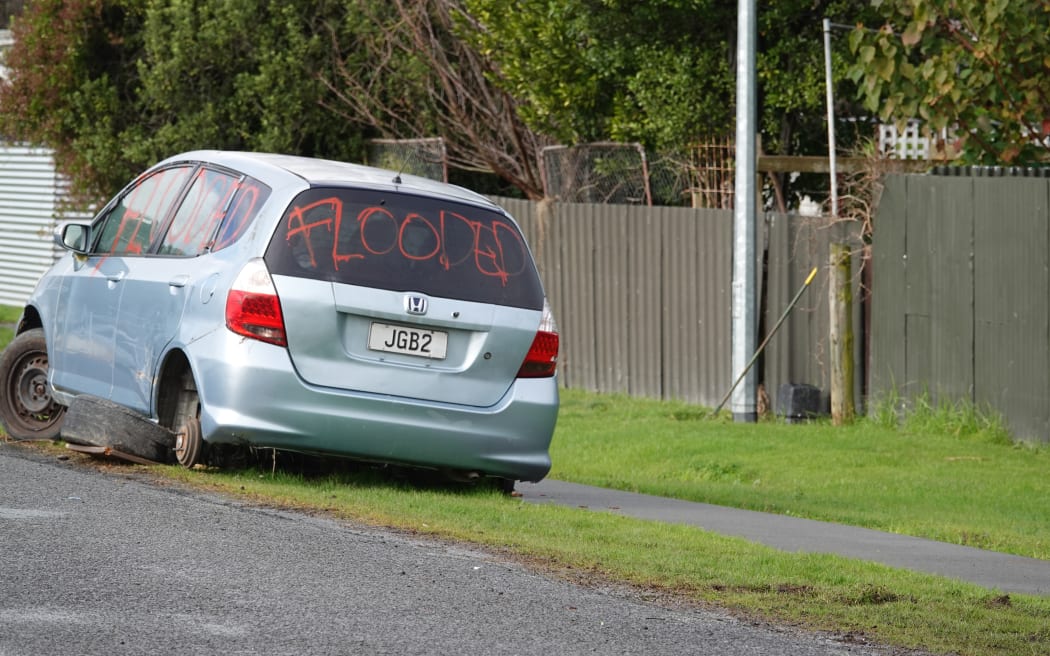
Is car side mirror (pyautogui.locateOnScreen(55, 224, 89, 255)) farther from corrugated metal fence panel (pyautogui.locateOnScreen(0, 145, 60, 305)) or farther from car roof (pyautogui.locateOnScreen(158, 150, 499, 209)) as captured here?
corrugated metal fence panel (pyautogui.locateOnScreen(0, 145, 60, 305))

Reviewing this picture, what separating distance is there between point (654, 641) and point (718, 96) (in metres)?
12.3

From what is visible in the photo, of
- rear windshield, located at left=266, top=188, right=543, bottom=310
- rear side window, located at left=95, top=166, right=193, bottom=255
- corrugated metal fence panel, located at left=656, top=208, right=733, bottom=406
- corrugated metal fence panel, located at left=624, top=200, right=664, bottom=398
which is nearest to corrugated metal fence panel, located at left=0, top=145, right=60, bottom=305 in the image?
corrugated metal fence panel, located at left=624, top=200, right=664, bottom=398

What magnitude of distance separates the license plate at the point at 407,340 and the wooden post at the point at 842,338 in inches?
259

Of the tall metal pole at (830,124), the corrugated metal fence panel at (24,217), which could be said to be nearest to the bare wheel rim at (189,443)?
the tall metal pole at (830,124)

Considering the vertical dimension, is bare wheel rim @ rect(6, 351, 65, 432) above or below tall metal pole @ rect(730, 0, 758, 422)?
below

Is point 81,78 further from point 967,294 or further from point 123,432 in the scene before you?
point 123,432

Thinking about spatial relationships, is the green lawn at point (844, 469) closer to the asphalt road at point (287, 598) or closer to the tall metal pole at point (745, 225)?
the tall metal pole at point (745, 225)

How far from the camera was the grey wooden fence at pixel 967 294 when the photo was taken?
12.8 metres

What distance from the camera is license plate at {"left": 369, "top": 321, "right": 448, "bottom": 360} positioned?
838cm

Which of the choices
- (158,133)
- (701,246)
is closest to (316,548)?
(701,246)

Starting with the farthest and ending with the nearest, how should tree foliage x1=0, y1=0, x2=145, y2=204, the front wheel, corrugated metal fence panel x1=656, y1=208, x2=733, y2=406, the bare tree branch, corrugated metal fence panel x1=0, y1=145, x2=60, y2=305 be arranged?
1. corrugated metal fence panel x1=0, y1=145, x2=60, y2=305
2. tree foliage x1=0, y1=0, x2=145, y2=204
3. the bare tree branch
4. corrugated metal fence panel x1=656, y1=208, x2=733, y2=406
5. the front wheel

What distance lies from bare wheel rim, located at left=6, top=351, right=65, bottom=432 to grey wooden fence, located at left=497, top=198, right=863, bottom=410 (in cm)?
692

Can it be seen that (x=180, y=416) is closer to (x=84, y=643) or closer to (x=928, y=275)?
(x=84, y=643)

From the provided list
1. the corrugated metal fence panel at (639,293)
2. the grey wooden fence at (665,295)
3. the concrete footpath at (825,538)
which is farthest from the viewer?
the corrugated metal fence panel at (639,293)
